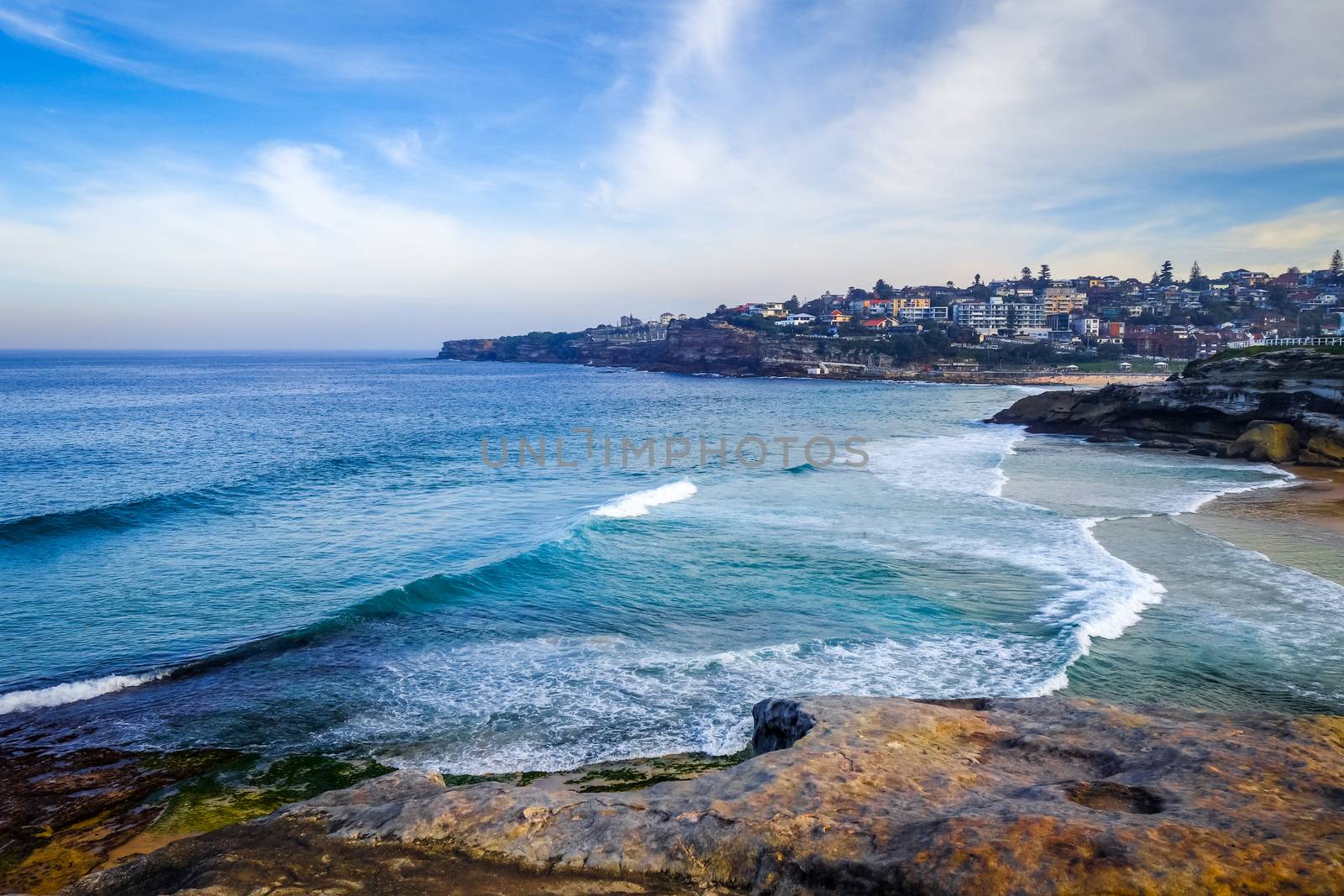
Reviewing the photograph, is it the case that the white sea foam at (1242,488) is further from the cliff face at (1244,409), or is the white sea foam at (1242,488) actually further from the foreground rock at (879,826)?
the foreground rock at (879,826)

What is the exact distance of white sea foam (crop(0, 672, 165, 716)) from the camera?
1285 cm

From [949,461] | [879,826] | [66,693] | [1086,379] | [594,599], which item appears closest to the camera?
[879,826]

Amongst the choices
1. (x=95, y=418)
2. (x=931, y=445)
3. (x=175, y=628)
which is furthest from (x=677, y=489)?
(x=95, y=418)

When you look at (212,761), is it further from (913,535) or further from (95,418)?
(95,418)

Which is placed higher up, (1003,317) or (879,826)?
(1003,317)

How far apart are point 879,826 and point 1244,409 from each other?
144 feet

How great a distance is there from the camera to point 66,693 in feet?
43.4

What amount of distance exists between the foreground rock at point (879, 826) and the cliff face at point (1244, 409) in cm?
3672

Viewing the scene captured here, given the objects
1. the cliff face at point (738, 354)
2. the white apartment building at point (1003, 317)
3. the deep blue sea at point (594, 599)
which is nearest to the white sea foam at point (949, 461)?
the deep blue sea at point (594, 599)

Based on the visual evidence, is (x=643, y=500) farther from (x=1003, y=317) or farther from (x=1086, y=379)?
(x=1003, y=317)

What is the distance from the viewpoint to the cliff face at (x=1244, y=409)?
3656 cm

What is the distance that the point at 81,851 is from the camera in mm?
8844

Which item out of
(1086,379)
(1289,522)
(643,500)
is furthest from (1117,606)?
(1086,379)

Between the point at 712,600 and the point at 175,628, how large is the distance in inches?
442
